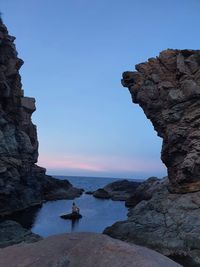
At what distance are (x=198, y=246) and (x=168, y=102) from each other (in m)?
17.6

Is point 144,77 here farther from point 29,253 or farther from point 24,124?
point 24,124

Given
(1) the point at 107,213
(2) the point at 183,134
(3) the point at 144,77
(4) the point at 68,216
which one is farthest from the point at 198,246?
(1) the point at 107,213

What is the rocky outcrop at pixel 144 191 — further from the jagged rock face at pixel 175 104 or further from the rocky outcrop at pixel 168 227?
the rocky outcrop at pixel 168 227

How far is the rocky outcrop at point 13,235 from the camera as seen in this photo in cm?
3584

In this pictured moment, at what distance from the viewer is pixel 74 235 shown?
6.77 m

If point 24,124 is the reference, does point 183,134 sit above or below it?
below

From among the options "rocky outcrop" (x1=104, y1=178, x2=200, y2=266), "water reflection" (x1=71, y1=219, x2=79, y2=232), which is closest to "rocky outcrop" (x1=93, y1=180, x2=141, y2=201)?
"water reflection" (x1=71, y1=219, x2=79, y2=232)

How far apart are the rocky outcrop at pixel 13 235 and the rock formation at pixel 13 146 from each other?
2443 centimetres

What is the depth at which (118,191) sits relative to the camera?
399 ft

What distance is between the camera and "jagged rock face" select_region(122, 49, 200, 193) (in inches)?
1591

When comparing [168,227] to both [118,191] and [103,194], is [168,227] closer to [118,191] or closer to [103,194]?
[103,194]

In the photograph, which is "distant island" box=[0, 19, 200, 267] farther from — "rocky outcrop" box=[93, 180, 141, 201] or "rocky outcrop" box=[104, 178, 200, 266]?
"rocky outcrop" box=[93, 180, 141, 201]

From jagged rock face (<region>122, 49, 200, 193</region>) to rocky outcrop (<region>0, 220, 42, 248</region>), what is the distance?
15.7 metres

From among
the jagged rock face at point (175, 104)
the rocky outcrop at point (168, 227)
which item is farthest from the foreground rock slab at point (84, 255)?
the jagged rock face at point (175, 104)
